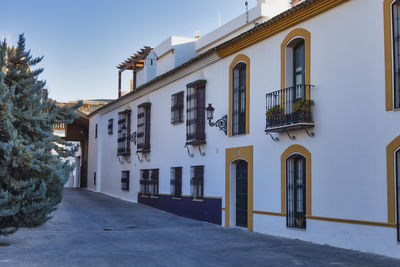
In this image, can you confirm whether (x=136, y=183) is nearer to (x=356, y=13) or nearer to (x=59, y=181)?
(x=59, y=181)

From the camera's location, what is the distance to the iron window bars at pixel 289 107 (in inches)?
490

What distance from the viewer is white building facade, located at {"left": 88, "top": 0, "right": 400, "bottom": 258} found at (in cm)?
1059

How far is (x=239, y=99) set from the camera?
16047 millimetres

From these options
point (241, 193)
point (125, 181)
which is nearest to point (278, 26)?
point (241, 193)

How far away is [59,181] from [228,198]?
6398mm

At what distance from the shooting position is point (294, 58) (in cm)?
1379

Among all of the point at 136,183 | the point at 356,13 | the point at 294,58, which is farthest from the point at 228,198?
the point at 136,183

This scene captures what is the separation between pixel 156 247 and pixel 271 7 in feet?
38.3

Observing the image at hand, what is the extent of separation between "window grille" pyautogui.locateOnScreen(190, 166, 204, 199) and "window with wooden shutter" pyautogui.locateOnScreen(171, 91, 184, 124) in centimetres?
243

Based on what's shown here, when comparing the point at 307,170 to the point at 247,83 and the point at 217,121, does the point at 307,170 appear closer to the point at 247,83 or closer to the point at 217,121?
the point at 247,83

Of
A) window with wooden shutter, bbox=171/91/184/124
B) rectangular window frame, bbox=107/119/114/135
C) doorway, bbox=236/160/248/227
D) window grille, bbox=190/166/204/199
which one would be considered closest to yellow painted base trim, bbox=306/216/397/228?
doorway, bbox=236/160/248/227

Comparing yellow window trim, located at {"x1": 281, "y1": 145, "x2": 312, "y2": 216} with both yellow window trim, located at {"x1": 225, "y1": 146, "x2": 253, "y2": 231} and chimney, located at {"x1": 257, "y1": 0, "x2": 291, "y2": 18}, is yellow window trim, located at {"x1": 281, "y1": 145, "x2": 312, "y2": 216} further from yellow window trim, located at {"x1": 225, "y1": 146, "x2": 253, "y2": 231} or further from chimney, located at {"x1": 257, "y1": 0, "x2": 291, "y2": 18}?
chimney, located at {"x1": 257, "y1": 0, "x2": 291, "y2": 18}

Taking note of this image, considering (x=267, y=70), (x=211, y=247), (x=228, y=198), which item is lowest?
(x=211, y=247)

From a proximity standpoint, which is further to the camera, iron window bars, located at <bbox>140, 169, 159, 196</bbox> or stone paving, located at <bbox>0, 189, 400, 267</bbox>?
iron window bars, located at <bbox>140, 169, 159, 196</bbox>
